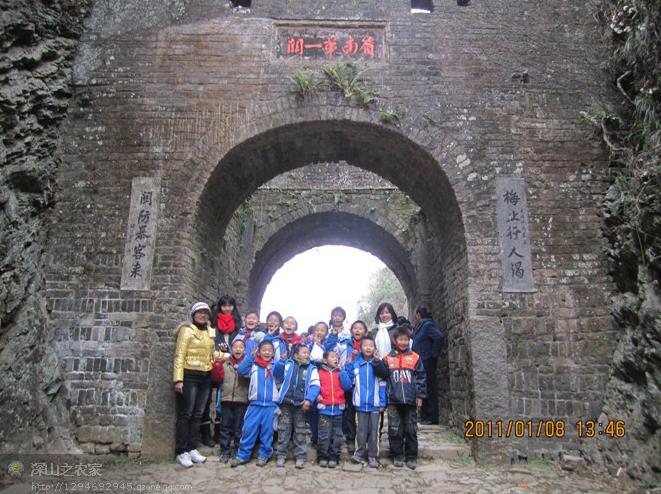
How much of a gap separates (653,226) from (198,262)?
210 inches

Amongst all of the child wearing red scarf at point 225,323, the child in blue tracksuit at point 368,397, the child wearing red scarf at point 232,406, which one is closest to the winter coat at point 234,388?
the child wearing red scarf at point 232,406

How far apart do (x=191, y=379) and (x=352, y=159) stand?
3.89m

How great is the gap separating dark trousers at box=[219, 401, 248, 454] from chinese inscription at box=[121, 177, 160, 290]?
5.73 ft

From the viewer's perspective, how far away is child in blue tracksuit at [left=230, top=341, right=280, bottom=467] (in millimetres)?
5422

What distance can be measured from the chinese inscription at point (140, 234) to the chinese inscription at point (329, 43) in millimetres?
2513

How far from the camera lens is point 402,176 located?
754cm

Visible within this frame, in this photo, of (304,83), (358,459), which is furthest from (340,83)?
(358,459)

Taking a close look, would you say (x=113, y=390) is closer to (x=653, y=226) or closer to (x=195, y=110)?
(x=195, y=110)

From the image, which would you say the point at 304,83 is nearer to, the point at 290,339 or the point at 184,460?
the point at 290,339

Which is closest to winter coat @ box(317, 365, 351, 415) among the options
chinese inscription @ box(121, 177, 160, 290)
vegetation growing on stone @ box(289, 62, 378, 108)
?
chinese inscription @ box(121, 177, 160, 290)

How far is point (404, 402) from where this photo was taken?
5.39m

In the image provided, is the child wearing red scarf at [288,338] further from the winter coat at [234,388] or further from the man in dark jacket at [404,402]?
the man in dark jacket at [404,402]

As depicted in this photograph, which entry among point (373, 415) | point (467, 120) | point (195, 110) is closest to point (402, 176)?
point (467, 120)

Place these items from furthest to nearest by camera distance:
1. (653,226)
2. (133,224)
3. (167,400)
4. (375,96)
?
(375,96) → (133,224) → (167,400) → (653,226)
